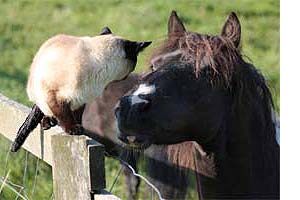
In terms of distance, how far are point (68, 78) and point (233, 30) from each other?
68 cm

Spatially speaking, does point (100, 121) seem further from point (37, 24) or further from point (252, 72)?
point (37, 24)

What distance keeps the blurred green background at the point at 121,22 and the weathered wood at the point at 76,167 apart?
509cm

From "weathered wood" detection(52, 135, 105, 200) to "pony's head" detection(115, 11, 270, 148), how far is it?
1.15 ft

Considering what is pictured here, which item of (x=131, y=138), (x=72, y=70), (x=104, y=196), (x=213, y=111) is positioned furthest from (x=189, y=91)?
(x=104, y=196)

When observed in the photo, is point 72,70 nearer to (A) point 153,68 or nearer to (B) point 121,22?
(A) point 153,68

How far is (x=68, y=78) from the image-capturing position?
8.95ft

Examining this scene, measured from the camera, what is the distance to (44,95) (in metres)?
2.72

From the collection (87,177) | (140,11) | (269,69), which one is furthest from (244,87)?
(140,11)

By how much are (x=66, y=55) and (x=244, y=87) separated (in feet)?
2.20

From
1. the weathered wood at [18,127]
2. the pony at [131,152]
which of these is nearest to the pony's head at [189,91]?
the weathered wood at [18,127]

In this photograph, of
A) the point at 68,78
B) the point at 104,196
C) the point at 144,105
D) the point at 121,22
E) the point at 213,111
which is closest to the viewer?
the point at 104,196

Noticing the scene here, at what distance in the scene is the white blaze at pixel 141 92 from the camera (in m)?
2.62

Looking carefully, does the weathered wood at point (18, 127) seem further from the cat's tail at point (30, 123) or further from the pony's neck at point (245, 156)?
the pony's neck at point (245, 156)

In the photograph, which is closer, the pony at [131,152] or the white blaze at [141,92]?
the white blaze at [141,92]
